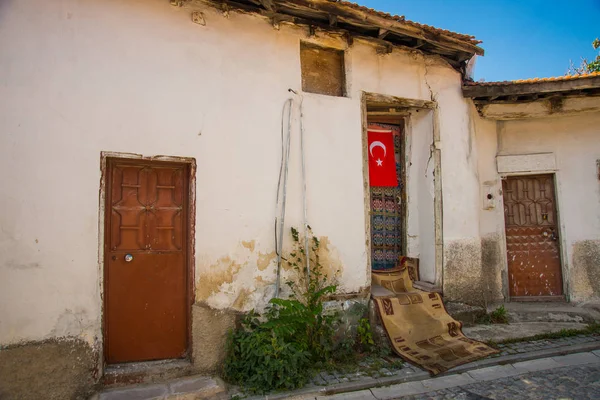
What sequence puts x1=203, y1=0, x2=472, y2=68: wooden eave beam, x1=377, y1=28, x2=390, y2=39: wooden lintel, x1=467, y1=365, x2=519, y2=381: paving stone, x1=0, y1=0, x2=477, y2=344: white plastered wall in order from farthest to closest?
x1=377, y1=28, x2=390, y2=39: wooden lintel
x1=203, y1=0, x2=472, y2=68: wooden eave beam
x1=467, y1=365, x2=519, y2=381: paving stone
x1=0, y1=0, x2=477, y2=344: white plastered wall

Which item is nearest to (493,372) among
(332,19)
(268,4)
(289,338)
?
(289,338)

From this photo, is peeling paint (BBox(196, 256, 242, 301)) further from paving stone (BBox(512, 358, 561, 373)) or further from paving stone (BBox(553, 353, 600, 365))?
paving stone (BBox(553, 353, 600, 365))

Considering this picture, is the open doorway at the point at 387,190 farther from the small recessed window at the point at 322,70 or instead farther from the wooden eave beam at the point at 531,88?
the wooden eave beam at the point at 531,88

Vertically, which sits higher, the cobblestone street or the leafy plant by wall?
the leafy plant by wall

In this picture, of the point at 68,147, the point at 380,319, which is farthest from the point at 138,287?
the point at 380,319

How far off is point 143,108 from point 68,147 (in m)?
0.89

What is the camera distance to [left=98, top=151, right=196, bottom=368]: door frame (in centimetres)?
426

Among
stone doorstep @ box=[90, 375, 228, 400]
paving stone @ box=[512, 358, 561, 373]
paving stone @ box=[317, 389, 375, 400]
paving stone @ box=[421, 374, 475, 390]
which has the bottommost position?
paving stone @ box=[317, 389, 375, 400]

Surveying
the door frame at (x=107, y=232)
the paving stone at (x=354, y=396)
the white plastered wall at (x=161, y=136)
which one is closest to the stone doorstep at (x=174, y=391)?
the door frame at (x=107, y=232)

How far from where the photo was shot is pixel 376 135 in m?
6.66

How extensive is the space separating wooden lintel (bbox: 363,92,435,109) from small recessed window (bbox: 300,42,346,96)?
17.6 inches

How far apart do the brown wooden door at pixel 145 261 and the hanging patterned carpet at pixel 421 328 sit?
277cm

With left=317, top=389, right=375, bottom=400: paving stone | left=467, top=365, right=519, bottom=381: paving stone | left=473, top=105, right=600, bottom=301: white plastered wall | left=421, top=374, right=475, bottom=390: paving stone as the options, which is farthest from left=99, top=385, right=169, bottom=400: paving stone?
left=473, top=105, right=600, bottom=301: white plastered wall

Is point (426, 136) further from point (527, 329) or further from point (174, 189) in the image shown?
point (174, 189)
